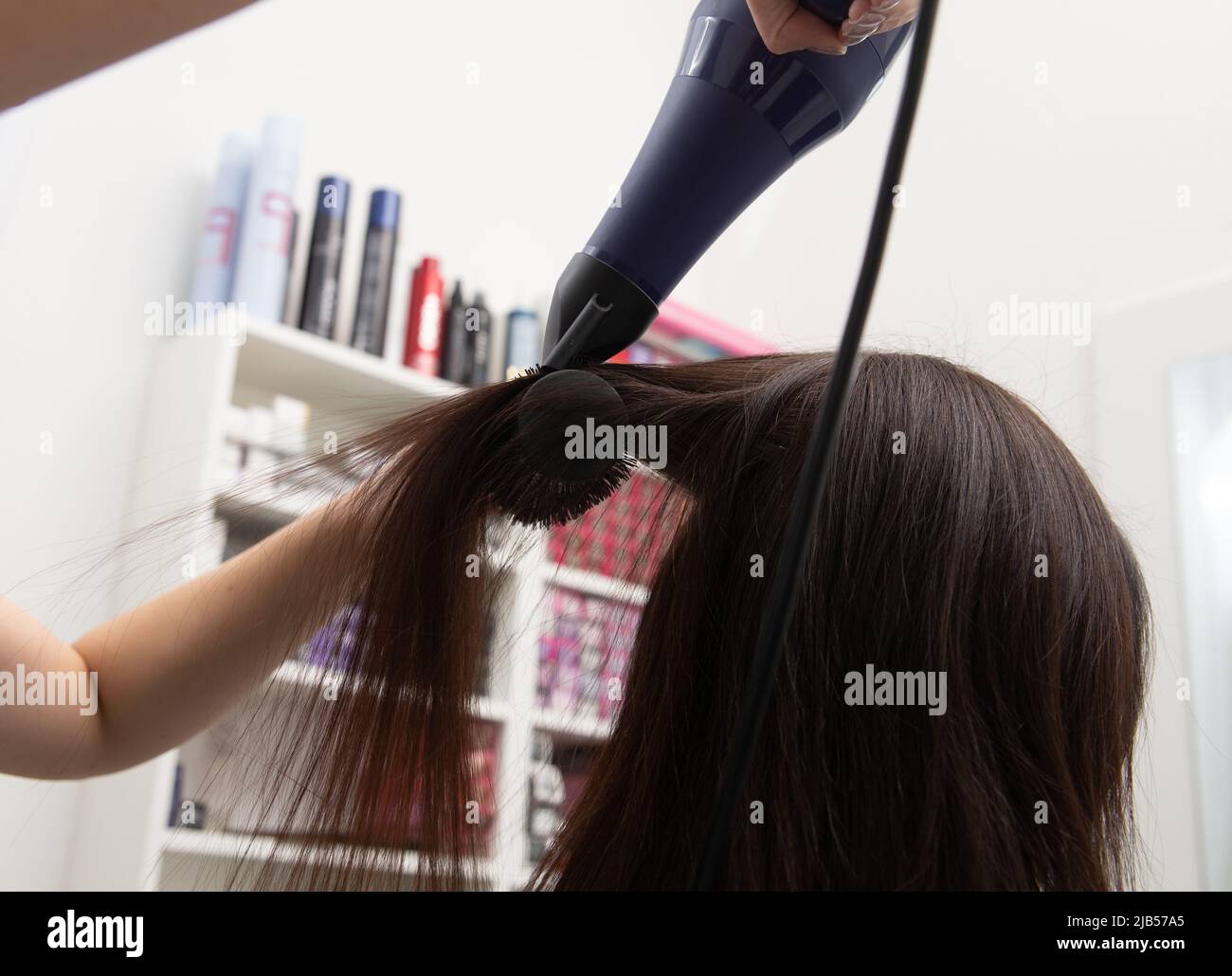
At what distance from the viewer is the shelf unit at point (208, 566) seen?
1.36m

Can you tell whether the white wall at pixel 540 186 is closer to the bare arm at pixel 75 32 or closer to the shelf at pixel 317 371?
the shelf at pixel 317 371

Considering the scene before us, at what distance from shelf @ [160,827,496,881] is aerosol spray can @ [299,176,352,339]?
2.37 ft

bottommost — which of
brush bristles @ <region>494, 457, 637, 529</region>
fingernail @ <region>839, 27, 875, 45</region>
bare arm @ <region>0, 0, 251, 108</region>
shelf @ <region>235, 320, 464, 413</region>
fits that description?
brush bristles @ <region>494, 457, 637, 529</region>

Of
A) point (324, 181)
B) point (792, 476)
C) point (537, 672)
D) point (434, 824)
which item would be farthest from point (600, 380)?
point (324, 181)

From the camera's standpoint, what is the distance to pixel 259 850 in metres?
1.11

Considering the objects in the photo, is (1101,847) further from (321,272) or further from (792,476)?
(321,272)

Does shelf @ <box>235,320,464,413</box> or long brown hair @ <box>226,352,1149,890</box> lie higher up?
shelf @ <box>235,320,464,413</box>

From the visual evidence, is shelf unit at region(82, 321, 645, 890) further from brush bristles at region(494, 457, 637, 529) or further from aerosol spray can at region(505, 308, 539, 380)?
brush bristles at region(494, 457, 637, 529)

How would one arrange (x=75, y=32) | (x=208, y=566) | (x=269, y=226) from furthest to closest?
(x=269, y=226) < (x=208, y=566) < (x=75, y=32)

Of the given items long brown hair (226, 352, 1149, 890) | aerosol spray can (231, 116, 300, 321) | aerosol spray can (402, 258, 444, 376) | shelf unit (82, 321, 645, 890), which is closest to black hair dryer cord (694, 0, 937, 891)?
long brown hair (226, 352, 1149, 890)

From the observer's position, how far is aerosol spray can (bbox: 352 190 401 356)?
1734 mm

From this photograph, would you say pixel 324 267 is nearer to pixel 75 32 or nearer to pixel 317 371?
pixel 317 371

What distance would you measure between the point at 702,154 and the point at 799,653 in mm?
229

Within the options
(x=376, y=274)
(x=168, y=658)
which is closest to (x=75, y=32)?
(x=168, y=658)
